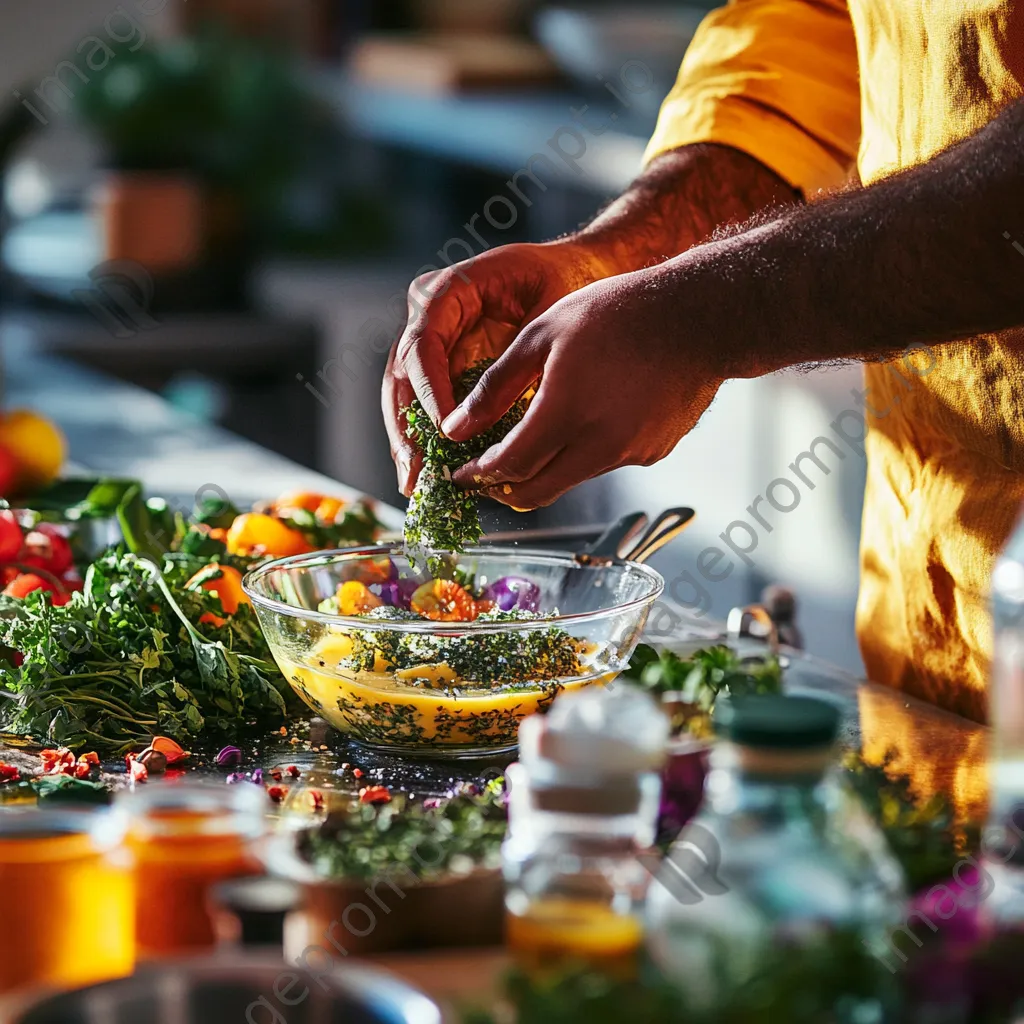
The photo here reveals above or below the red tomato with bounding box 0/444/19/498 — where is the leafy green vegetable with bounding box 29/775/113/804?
below

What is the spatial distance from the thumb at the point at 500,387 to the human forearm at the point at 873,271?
4.0 inches

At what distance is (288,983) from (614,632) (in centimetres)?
56

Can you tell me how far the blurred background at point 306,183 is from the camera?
3.73 m

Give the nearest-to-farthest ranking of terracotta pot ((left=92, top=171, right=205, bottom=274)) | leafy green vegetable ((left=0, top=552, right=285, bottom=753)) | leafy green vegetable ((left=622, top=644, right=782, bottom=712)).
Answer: leafy green vegetable ((left=622, top=644, right=782, bottom=712))
leafy green vegetable ((left=0, top=552, right=285, bottom=753))
terracotta pot ((left=92, top=171, right=205, bottom=274))

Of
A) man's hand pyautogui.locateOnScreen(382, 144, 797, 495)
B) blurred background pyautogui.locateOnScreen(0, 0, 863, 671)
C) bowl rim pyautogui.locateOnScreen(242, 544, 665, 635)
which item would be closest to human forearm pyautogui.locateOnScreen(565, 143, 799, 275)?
man's hand pyautogui.locateOnScreen(382, 144, 797, 495)

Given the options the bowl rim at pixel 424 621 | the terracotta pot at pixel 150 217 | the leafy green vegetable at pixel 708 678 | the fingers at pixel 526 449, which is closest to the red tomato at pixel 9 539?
the bowl rim at pixel 424 621

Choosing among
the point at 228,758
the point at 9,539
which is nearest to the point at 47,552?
the point at 9,539

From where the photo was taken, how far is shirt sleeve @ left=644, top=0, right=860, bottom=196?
5.34 feet

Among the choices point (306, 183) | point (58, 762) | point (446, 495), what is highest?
point (306, 183)

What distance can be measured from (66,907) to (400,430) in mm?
644

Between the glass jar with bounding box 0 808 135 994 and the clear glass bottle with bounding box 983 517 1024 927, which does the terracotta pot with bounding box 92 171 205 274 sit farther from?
the clear glass bottle with bounding box 983 517 1024 927

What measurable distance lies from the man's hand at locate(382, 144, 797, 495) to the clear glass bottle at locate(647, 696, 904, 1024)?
0.52 meters

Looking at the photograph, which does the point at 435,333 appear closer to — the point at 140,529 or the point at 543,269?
the point at 543,269

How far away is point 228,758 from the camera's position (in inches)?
47.8
